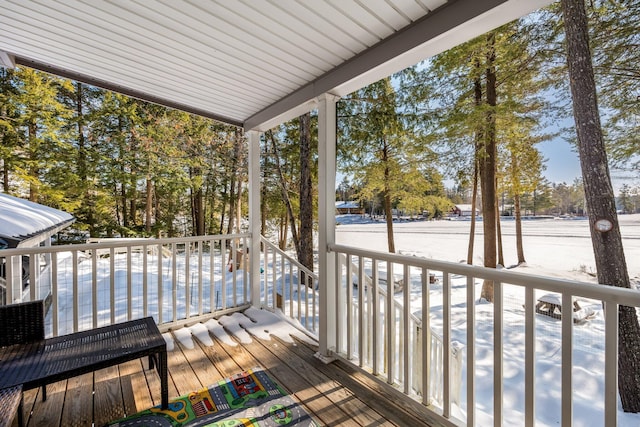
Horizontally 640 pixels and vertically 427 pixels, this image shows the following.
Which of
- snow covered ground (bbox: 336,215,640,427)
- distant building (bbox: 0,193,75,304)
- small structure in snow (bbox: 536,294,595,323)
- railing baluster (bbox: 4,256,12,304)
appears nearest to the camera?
railing baluster (bbox: 4,256,12,304)

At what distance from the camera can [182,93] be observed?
3.18 m

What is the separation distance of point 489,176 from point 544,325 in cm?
279

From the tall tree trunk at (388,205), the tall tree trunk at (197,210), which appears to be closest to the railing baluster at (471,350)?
the tall tree trunk at (388,205)

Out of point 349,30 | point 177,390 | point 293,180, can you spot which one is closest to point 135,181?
point 293,180

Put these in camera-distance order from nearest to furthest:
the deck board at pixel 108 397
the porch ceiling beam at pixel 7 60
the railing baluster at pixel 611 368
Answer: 1. the railing baluster at pixel 611 368
2. the deck board at pixel 108 397
3. the porch ceiling beam at pixel 7 60

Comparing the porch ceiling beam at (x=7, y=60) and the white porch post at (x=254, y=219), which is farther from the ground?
the porch ceiling beam at (x=7, y=60)

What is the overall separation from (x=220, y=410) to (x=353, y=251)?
1465 millimetres

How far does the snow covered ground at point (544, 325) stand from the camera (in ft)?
11.4

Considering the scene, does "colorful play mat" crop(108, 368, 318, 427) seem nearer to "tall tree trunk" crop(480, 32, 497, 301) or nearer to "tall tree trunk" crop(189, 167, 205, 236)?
"tall tree trunk" crop(480, 32, 497, 301)

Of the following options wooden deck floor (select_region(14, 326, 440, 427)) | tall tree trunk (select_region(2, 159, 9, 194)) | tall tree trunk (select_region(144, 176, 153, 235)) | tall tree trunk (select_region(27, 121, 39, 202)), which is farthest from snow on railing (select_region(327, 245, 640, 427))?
tall tree trunk (select_region(2, 159, 9, 194))

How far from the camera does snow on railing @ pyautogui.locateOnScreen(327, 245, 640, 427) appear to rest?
1336 millimetres

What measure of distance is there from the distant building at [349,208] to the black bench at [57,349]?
16.5ft

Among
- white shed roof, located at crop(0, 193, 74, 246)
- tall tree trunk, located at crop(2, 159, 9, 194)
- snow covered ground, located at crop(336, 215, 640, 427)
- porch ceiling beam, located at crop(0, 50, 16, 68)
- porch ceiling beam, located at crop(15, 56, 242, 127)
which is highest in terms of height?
porch ceiling beam, located at crop(0, 50, 16, 68)

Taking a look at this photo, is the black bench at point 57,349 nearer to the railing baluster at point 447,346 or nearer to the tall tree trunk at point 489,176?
the railing baluster at point 447,346
